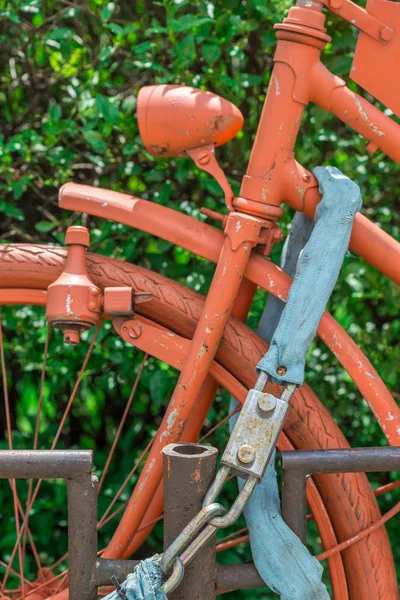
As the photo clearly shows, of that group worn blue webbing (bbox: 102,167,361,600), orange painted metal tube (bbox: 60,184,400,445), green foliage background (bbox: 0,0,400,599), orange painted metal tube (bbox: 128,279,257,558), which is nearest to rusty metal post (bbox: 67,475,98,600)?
worn blue webbing (bbox: 102,167,361,600)

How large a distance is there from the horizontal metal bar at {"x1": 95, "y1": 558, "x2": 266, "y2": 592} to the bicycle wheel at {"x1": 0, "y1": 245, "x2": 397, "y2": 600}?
22 centimetres

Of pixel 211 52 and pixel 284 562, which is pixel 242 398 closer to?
pixel 284 562

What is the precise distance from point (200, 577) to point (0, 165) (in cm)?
128

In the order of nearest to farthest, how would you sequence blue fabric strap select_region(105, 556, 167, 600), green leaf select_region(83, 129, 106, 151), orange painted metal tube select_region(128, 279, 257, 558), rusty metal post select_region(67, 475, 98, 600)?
blue fabric strap select_region(105, 556, 167, 600)
rusty metal post select_region(67, 475, 98, 600)
orange painted metal tube select_region(128, 279, 257, 558)
green leaf select_region(83, 129, 106, 151)

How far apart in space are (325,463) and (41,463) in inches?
17.3

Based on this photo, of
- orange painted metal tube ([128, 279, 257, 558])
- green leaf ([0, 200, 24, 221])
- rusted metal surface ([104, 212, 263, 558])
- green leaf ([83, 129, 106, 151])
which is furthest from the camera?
green leaf ([0, 200, 24, 221])

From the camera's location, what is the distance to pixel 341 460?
1.18 meters

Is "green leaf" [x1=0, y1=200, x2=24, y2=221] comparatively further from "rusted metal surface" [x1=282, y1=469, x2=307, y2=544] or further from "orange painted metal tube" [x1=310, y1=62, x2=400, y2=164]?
"rusted metal surface" [x1=282, y1=469, x2=307, y2=544]

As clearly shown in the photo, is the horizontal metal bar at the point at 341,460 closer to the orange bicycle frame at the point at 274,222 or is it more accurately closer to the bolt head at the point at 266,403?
the bolt head at the point at 266,403

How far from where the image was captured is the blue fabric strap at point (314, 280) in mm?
1243

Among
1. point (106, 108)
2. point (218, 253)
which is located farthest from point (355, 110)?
point (106, 108)

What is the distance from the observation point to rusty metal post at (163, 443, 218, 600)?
3.65 feet

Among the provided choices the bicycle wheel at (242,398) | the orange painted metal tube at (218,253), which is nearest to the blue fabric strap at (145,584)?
the bicycle wheel at (242,398)

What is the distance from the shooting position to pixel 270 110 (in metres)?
1.41
